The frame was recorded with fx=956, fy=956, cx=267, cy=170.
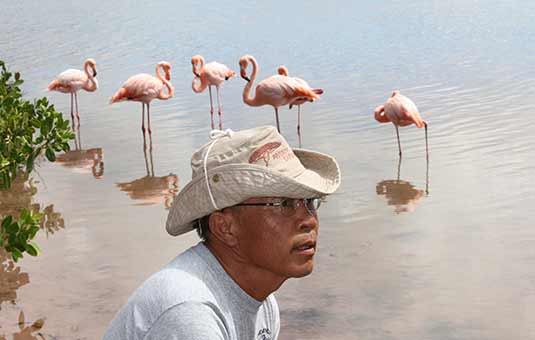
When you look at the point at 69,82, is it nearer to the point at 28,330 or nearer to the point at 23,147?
the point at 28,330

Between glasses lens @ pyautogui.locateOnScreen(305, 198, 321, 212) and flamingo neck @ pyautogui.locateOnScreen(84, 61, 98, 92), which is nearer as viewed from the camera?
glasses lens @ pyautogui.locateOnScreen(305, 198, 321, 212)

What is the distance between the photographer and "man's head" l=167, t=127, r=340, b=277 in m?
2.66

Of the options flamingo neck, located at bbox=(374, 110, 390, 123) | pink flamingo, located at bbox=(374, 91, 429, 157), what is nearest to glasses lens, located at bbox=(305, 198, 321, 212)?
pink flamingo, located at bbox=(374, 91, 429, 157)

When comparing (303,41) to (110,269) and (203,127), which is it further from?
(110,269)

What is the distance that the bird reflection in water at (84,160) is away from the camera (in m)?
11.0

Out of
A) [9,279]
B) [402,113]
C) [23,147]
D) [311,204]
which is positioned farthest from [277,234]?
[402,113]

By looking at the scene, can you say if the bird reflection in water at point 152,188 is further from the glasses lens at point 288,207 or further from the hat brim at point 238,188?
the glasses lens at point 288,207

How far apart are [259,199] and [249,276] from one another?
0.23 metres

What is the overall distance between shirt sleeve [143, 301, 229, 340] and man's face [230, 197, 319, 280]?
288 mm

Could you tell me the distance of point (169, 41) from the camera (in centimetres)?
2527

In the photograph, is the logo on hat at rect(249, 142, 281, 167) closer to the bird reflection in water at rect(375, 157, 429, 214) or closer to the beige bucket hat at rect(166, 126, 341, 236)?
the beige bucket hat at rect(166, 126, 341, 236)

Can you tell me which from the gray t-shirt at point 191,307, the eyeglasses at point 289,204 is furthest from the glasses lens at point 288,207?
the gray t-shirt at point 191,307

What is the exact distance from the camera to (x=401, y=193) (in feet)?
30.2

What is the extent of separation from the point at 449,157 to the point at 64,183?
4160 millimetres
